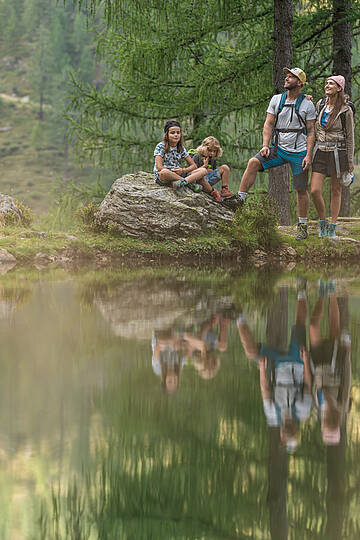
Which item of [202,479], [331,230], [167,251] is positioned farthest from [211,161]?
[202,479]

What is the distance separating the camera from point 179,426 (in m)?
2.54

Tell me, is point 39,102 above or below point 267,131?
above

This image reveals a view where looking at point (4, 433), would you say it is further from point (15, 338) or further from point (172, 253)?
point (172, 253)

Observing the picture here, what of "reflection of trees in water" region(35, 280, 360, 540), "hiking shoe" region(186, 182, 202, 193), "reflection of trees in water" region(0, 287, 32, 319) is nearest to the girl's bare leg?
"hiking shoe" region(186, 182, 202, 193)

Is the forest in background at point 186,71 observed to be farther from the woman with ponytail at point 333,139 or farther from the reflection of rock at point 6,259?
the reflection of rock at point 6,259

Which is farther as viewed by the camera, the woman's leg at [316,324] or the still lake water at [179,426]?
the woman's leg at [316,324]

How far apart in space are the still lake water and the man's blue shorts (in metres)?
4.63

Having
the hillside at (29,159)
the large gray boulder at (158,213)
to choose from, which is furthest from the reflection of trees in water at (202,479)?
the hillside at (29,159)

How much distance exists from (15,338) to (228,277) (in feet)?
13.1

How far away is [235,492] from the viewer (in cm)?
206

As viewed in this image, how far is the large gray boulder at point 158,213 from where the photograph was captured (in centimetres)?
991

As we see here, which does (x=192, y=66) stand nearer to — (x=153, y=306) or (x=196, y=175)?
(x=196, y=175)

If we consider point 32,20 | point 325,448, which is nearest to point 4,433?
point 325,448

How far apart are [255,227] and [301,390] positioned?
22.6 feet
